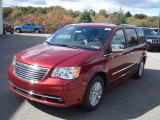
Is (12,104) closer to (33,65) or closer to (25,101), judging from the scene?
(25,101)

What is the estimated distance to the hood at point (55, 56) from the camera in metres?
5.12

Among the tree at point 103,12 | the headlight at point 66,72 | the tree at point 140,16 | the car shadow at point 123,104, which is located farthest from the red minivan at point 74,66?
the tree at point 140,16

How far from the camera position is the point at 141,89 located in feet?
25.3

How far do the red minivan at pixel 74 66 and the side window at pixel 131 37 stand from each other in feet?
1.06

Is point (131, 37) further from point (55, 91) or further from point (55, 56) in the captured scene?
point (55, 91)

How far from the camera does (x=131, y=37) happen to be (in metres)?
7.85

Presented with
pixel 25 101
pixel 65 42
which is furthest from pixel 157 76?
pixel 25 101

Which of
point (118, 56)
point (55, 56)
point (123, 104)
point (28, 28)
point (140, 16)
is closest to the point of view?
point (55, 56)

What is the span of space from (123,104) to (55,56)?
2.04 meters

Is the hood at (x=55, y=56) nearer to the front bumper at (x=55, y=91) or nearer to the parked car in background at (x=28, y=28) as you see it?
the front bumper at (x=55, y=91)

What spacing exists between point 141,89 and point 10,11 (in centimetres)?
6722

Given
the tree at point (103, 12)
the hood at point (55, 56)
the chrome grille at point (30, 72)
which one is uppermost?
the tree at point (103, 12)

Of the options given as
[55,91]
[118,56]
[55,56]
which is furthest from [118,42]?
[55,91]

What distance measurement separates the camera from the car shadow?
5.45 m
